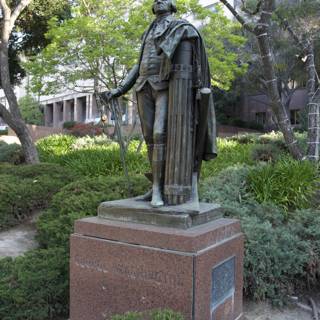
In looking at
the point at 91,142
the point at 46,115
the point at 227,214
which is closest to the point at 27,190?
the point at 227,214

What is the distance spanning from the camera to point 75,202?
6.55 m

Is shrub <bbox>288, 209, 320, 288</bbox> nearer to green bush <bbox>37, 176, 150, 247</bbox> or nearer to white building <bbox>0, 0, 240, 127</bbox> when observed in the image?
green bush <bbox>37, 176, 150, 247</bbox>

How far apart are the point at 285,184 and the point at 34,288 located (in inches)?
174

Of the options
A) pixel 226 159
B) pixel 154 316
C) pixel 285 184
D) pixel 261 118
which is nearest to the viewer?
pixel 154 316

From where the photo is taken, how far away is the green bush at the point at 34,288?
438 centimetres

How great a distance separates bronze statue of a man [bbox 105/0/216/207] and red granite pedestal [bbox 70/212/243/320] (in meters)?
0.43

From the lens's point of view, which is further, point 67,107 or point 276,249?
point 67,107

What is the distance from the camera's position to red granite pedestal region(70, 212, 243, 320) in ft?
11.6

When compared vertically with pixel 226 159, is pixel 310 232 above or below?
below

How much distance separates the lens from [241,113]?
137ft

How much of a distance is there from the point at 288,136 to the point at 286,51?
21982mm

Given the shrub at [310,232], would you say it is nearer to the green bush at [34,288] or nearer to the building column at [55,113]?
the green bush at [34,288]

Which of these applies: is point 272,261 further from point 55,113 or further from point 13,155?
point 55,113

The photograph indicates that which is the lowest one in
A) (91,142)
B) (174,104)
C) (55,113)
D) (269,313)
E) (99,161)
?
(269,313)
